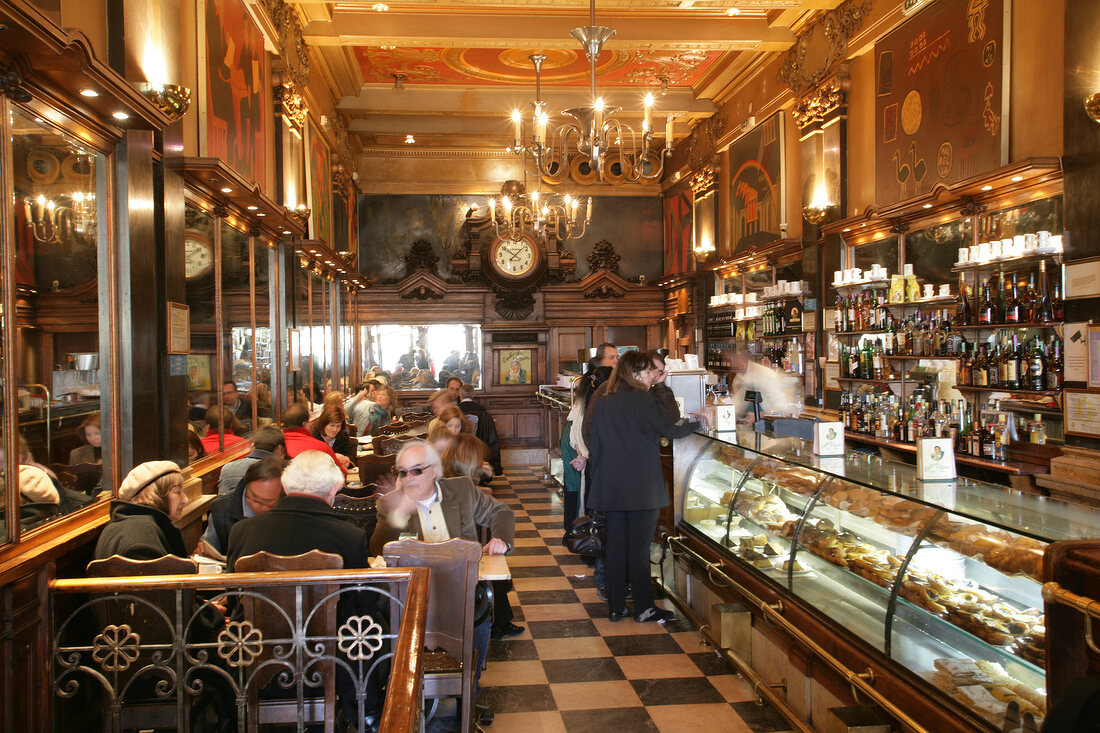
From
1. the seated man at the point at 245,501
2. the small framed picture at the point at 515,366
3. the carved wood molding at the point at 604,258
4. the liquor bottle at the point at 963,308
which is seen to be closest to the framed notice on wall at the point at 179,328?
the seated man at the point at 245,501

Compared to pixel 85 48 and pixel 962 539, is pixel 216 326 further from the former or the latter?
pixel 962 539

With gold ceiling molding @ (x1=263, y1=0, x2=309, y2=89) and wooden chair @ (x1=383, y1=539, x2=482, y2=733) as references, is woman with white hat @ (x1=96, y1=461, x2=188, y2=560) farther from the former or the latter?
gold ceiling molding @ (x1=263, y1=0, x2=309, y2=89)

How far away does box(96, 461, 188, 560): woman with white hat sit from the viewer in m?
3.02

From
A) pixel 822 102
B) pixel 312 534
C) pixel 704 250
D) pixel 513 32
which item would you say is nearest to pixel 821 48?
pixel 822 102

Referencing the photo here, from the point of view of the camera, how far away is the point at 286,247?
7.85m

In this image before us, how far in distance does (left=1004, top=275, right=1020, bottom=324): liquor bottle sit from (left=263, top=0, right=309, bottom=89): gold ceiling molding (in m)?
6.60

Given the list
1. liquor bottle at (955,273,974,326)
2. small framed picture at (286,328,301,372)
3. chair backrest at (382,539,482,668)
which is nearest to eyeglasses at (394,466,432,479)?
chair backrest at (382,539,482,668)

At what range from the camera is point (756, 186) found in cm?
1027

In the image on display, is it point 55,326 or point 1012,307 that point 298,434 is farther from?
point 1012,307

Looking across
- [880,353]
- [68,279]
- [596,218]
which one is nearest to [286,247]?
[68,279]

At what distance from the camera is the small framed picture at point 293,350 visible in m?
7.94

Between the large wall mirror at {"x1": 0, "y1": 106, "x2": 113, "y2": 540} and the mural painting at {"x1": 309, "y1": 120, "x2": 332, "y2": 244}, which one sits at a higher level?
the mural painting at {"x1": 309, "y1": 120, "x2": 332, "y2": 244}

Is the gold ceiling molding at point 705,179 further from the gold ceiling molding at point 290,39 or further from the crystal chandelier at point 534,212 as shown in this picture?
the gold ceiling molding at point 290,39

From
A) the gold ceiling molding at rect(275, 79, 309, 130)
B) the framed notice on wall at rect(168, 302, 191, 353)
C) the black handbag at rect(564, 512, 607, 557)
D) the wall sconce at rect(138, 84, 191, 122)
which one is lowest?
the black handbag at rect(564, 512, 607, 557)
